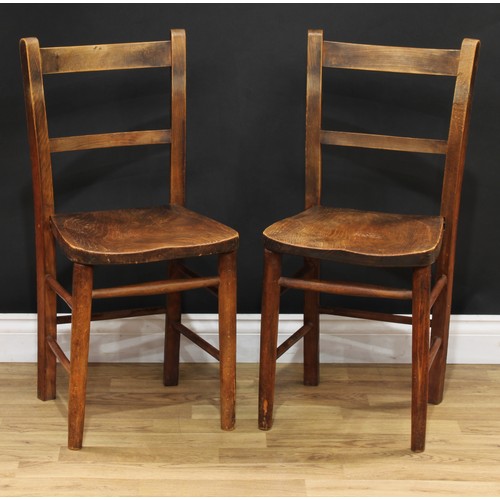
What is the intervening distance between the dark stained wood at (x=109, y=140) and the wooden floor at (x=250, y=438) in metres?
0.66

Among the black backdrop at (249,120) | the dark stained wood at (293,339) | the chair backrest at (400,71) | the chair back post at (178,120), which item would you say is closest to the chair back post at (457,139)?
the chair backrest at (400,71)

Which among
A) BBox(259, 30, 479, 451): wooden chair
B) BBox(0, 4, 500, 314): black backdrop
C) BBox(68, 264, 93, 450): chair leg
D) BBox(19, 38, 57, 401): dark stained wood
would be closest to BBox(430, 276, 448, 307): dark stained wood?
BBox(259, 30, 479, 451): wooden chair

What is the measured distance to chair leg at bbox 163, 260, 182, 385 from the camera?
271 centimetres

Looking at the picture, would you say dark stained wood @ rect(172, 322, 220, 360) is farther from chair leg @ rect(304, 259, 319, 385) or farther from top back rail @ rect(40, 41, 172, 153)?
top back rail @ rect(40, 41, 172, 153)

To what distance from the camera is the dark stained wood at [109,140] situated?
2.51m

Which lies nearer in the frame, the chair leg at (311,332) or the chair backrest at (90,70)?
the chair backrest at (90,70)

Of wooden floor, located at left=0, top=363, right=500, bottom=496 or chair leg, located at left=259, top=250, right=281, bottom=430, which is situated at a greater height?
chair leg, located at left=259, top=250, right=281, bottom=430

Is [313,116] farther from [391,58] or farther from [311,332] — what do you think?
[311,332]

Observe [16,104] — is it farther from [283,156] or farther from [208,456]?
[208,456]

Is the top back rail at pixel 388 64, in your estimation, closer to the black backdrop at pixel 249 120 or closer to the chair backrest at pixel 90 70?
the black backdrop at pixel 249 120

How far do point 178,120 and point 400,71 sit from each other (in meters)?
0.56

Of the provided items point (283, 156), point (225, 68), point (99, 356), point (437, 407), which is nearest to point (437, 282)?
point (437, 407)

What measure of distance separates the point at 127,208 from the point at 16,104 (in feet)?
1.30

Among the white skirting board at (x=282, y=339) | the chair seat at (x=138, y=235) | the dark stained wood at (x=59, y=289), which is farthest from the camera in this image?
the white skirting board at (x=282, y=339)
